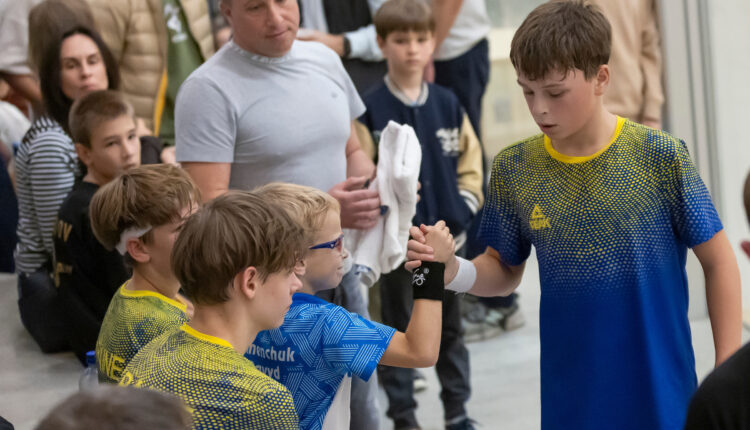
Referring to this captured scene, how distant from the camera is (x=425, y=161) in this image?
371 cm

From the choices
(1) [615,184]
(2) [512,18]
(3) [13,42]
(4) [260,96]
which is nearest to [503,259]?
(1) [615,184]

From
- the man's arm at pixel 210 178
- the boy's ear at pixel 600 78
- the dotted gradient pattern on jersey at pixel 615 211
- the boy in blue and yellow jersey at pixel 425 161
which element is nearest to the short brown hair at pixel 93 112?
the man's arm at pixel 210 178

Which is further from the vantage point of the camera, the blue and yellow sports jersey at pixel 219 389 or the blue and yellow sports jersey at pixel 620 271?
the blue and yellow sports jersey at pixel 620 271

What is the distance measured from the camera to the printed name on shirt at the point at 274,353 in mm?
1904

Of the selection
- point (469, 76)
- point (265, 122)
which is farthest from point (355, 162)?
point (469, 76)

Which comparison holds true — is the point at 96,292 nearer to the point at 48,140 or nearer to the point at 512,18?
the point at 48,140

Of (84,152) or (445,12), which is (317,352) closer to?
(84,152)

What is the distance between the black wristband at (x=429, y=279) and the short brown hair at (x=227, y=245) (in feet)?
1.03

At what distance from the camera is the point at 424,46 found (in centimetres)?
377

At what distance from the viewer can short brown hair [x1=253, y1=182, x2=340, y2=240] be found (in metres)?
2.01

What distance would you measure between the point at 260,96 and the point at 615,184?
3.77 feet

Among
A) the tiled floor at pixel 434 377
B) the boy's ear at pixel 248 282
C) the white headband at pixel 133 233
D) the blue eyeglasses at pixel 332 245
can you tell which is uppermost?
the boy's ear at pixel 248 282

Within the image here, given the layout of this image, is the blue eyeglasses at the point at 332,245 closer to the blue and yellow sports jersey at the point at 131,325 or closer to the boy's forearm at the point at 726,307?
the blue and yellow sports jersey at the point at 131,325

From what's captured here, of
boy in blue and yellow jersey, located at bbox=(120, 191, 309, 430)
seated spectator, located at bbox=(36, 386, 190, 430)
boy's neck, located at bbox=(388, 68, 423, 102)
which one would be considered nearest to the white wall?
boy's neck, located at bbox=(388, 68, 423, 102)
